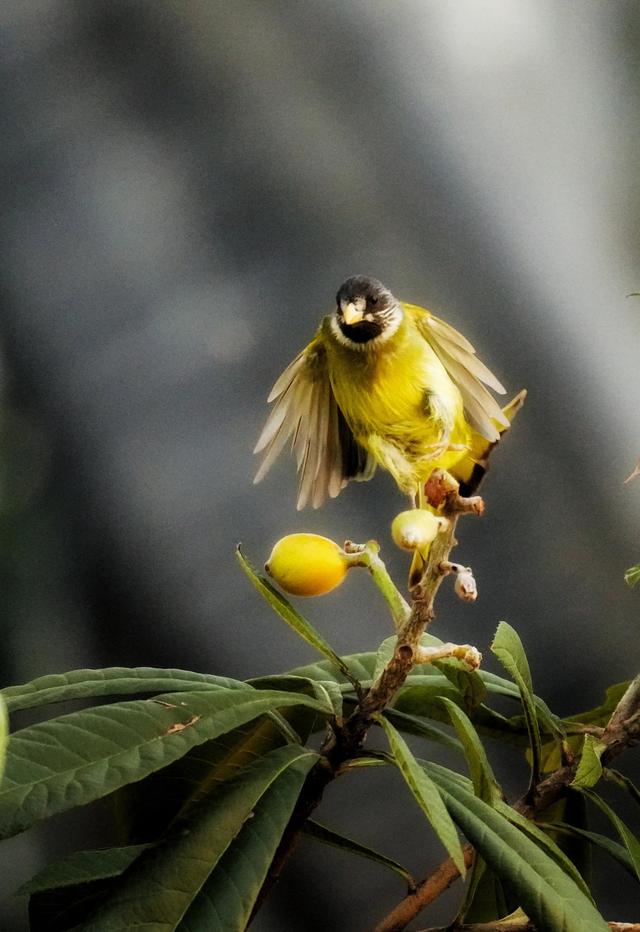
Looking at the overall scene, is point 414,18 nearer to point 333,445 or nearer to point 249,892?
point 333,445

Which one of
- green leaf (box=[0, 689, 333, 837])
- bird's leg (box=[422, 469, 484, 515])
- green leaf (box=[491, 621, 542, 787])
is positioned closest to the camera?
green leaf (box=[0, 689, 333, 837])

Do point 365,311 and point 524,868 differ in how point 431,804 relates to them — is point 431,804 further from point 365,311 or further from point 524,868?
point 365,311

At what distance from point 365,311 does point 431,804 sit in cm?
51

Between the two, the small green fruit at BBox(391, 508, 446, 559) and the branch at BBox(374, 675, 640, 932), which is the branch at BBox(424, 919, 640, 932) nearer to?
the branch at BBox(374, 675, 640, 932)

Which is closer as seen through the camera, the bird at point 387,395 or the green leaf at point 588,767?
the green leaf at point 588,767

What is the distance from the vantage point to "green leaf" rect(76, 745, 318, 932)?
0.51 metres

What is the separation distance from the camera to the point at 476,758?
675mm

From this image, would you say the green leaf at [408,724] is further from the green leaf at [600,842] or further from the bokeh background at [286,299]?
the bokeh background at [286,299]

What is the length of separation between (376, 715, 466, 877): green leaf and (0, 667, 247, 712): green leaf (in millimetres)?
187

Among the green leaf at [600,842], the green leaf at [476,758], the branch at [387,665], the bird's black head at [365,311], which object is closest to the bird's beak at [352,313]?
the bird's black head at [365,311]

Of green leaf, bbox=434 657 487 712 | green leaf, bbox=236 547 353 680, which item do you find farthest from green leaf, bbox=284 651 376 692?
green leaf, bbox=236 547 353 680

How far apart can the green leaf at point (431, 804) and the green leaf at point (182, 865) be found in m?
0.10

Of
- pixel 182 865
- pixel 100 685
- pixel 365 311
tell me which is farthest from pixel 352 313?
pixel 182 865

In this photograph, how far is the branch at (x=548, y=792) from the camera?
2.54ft
